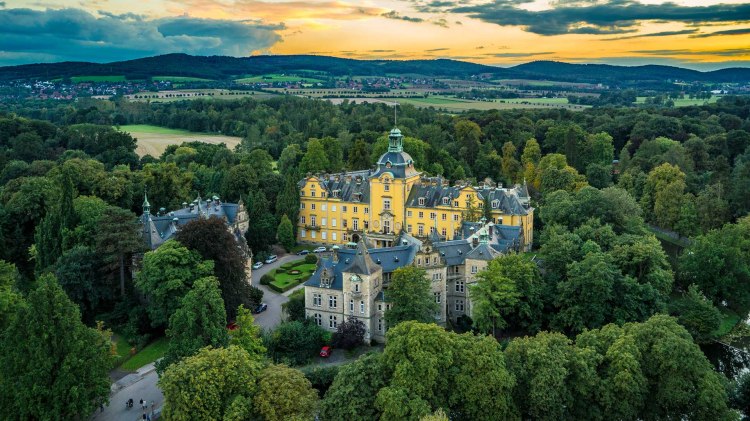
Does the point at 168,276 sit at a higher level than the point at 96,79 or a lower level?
lower

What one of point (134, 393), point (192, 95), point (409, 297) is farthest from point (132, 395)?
point (192, 95)

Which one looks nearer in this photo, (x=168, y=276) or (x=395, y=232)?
(x=168, y=276)

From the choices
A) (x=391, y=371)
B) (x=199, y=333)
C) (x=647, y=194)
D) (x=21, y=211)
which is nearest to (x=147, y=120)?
(x=21, y=211)

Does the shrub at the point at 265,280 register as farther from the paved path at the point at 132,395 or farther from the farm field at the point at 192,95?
the farm field at the point at 192,95

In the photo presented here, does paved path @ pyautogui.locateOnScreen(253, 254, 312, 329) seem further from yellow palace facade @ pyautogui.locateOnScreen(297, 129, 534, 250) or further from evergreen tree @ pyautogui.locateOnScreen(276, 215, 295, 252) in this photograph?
yellow palace facade @ pyautogui.locateOnScreen(297, 129, 534, 250)

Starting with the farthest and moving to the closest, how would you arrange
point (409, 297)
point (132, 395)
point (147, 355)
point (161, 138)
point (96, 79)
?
point (96, 79)
point (161, 138)
point (147, 355)
point (409, 297)
point (132, 395)

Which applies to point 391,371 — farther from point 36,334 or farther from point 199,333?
point 36,334

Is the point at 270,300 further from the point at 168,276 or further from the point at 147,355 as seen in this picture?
the point at 147,355
